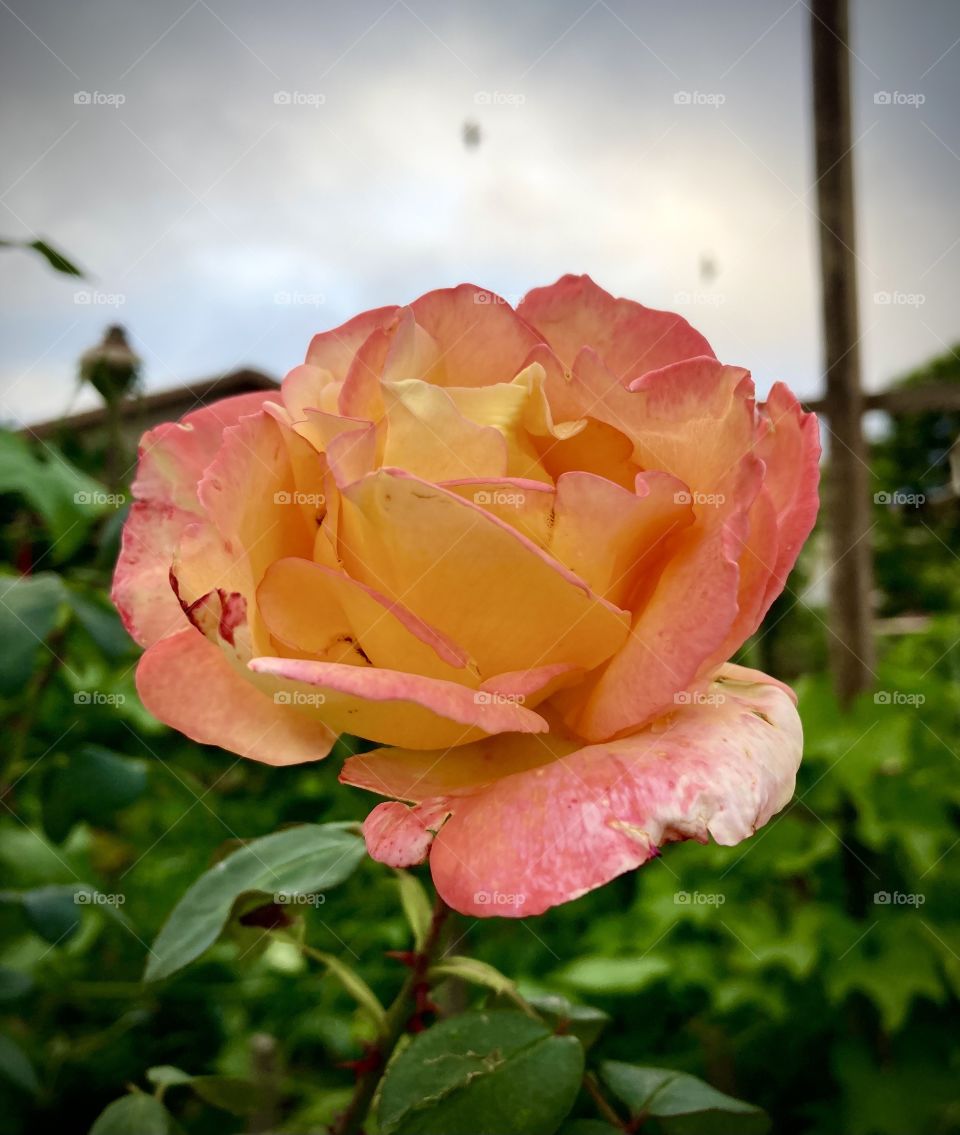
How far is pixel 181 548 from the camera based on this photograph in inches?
9.7

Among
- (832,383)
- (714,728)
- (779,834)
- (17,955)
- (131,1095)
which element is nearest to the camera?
(714,728)

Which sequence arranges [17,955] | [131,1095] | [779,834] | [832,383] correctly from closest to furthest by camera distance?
[131,1095]
[17,955]
[779,834]
[832,383]

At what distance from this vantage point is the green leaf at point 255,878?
338 mm

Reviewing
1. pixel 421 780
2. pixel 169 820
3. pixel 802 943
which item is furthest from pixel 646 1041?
pixel 421 780

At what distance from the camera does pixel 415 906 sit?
37cm

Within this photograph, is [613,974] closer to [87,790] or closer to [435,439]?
[87,790]

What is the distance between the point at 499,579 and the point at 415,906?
0.18 metres

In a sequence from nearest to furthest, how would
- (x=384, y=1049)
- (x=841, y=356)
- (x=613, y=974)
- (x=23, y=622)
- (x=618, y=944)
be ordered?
(x=384, y=1049)
(x=23, y=622)
(x=613, y=974)
(x=618, y=944)
(x=841, y=356)

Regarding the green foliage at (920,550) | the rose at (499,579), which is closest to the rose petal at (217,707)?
the rose at (499,579)

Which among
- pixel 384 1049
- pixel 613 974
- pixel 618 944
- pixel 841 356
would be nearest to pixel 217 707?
pixel 384 1049

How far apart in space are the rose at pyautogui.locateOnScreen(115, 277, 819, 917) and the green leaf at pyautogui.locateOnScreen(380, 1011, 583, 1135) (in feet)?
0.32

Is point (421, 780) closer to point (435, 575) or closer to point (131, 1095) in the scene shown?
point (435, 575)

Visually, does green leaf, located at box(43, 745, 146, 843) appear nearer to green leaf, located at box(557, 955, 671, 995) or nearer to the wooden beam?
green leaf, located at box(557, 955, 671, 995)

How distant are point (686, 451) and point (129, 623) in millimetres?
173
